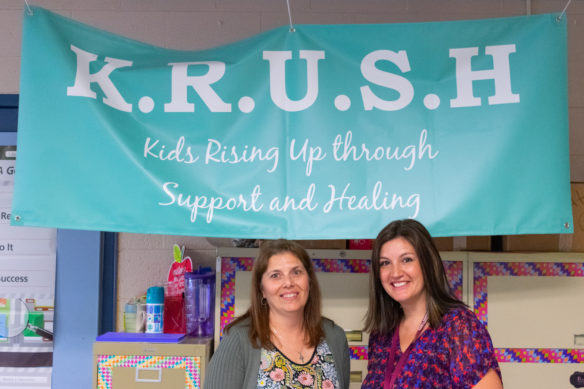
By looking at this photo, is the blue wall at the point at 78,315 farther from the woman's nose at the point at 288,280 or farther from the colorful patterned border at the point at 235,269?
the woman's nose at the point at 288,280

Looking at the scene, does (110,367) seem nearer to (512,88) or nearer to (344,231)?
(344,231)

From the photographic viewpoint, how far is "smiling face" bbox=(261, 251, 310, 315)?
1766 mm

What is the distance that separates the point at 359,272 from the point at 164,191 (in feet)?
3.06

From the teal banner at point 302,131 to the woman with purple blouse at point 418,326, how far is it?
0.97ft

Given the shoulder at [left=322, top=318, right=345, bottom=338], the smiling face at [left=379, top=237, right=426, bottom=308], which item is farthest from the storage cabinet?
the smiling face at [left=379, top=237, right=426, bottom=308]

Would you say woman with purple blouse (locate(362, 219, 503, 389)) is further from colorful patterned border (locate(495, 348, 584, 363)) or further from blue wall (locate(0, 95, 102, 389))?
blue wall (locate(0, 95, 102, 389))

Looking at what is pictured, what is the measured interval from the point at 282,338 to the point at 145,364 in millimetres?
785

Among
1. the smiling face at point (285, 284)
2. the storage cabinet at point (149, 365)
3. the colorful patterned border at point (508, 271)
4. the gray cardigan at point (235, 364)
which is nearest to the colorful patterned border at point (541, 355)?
the colorful patterned border at point (508, 271)

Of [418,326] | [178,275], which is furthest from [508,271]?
[178,275]

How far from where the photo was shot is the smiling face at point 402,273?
1675 millimetres

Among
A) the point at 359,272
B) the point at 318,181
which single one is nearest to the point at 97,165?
the point at 318,181

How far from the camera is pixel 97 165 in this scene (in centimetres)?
203

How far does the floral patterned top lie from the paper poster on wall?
1575 mm

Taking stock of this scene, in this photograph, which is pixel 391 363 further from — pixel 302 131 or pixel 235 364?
pixel 302 131
